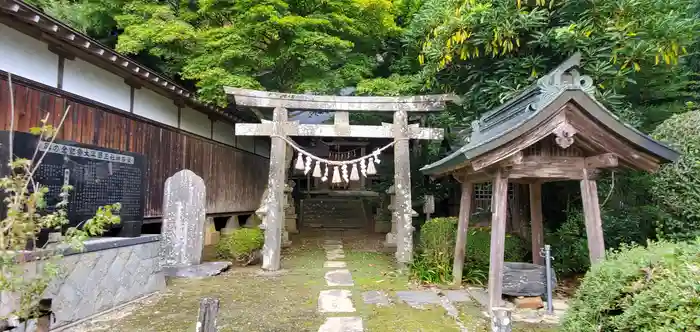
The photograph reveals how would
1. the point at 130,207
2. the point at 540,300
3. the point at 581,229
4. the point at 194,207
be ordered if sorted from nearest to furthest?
the point at 540,300 < the point at 130,207 < the point at 581,229 < the point at 194,207

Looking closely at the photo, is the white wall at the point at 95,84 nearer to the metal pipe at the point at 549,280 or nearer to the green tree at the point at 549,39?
the green tree at the point at 549,39

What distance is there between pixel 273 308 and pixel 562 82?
578 centimetres

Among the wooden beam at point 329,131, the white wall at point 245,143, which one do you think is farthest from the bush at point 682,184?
the white wall at point 245,143

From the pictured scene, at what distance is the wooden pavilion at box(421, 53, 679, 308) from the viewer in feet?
17.0

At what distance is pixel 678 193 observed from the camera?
6012mm

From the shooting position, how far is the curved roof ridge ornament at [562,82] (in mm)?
5505

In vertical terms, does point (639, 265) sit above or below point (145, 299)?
above

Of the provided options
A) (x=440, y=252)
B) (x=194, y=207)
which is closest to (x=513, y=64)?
(x=440, y=252)

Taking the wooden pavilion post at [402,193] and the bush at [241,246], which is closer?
the wooden pavilion post at [402,193]

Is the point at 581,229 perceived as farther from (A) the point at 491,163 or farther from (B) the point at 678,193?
(A) the point at 491,163

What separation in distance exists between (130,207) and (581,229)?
29.6 feet

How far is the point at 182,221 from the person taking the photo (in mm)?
8586

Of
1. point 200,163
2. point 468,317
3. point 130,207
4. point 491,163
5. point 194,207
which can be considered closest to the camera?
point 491,163

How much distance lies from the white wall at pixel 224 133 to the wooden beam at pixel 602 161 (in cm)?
1095
